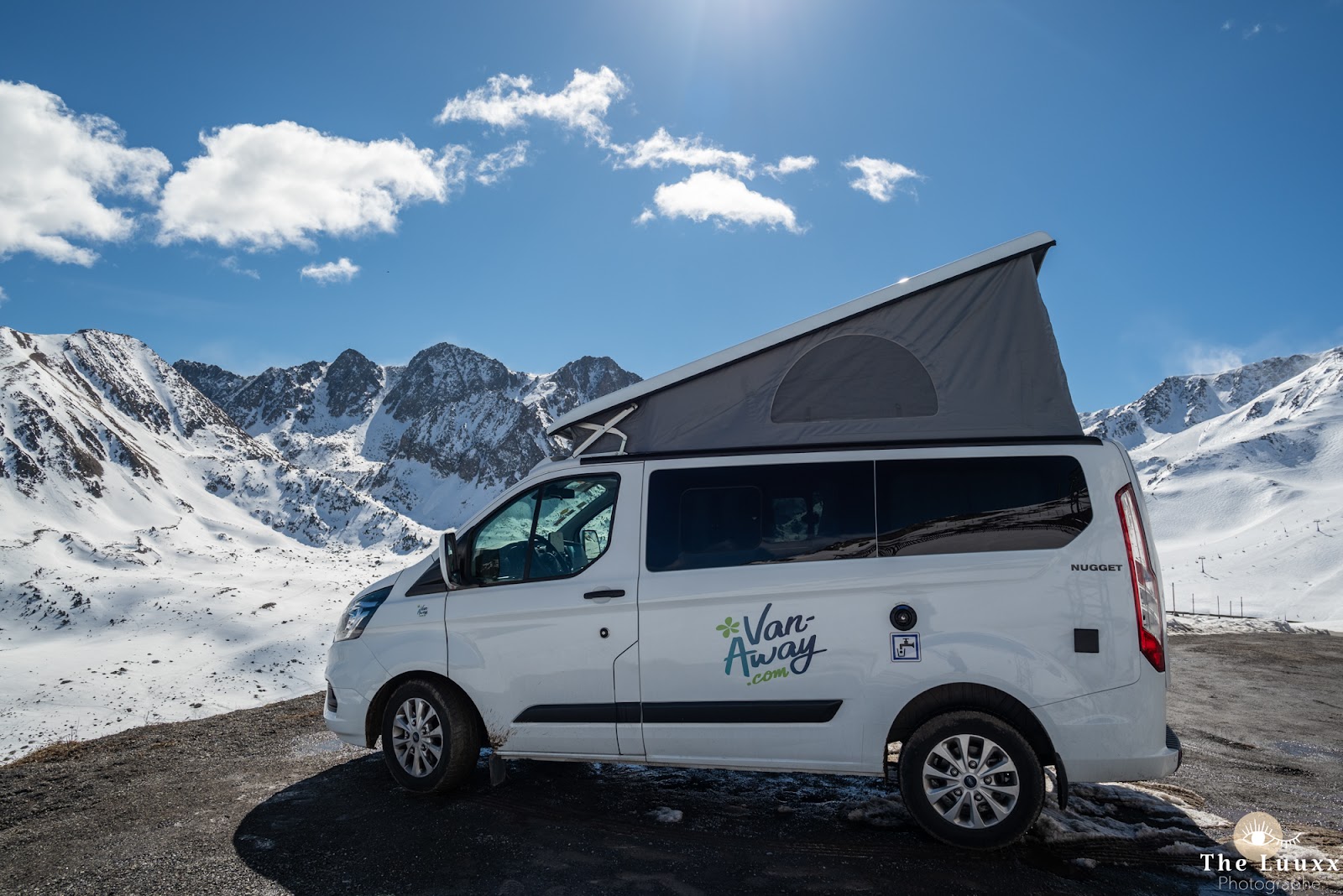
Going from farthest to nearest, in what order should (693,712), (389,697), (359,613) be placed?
(359,613), (389,697), (693,712)

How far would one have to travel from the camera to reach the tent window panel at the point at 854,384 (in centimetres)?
506

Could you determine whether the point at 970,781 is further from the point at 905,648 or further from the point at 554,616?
the point at 554,616

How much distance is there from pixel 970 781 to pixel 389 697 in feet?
12.6

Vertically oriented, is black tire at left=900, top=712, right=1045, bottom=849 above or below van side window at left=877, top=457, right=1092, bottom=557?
below

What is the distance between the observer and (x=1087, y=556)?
14.2ft

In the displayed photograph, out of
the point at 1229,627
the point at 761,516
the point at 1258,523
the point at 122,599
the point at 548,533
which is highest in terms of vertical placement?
the point at 1258,523

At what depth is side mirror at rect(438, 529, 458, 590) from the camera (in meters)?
5.33

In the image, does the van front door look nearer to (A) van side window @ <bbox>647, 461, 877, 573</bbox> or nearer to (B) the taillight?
(A) van side window @ <bbox>647, 461, 877, 573</bbox>

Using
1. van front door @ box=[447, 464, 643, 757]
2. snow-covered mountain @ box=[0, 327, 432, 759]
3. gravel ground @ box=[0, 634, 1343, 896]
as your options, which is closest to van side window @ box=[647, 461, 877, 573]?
van front door @ box=[447, 464, 643, 757]

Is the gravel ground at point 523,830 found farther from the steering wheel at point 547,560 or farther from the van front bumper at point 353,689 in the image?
Result: the steering wheel at point 547,560

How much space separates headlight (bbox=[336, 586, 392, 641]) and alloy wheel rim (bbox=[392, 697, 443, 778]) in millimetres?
649

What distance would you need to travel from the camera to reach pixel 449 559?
5367mm

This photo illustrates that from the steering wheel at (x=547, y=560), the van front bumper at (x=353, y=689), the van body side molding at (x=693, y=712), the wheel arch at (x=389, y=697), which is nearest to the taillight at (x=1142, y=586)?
the van body side molding at (x=693, y=712)

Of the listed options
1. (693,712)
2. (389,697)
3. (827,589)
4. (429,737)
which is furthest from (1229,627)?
(389,697)
